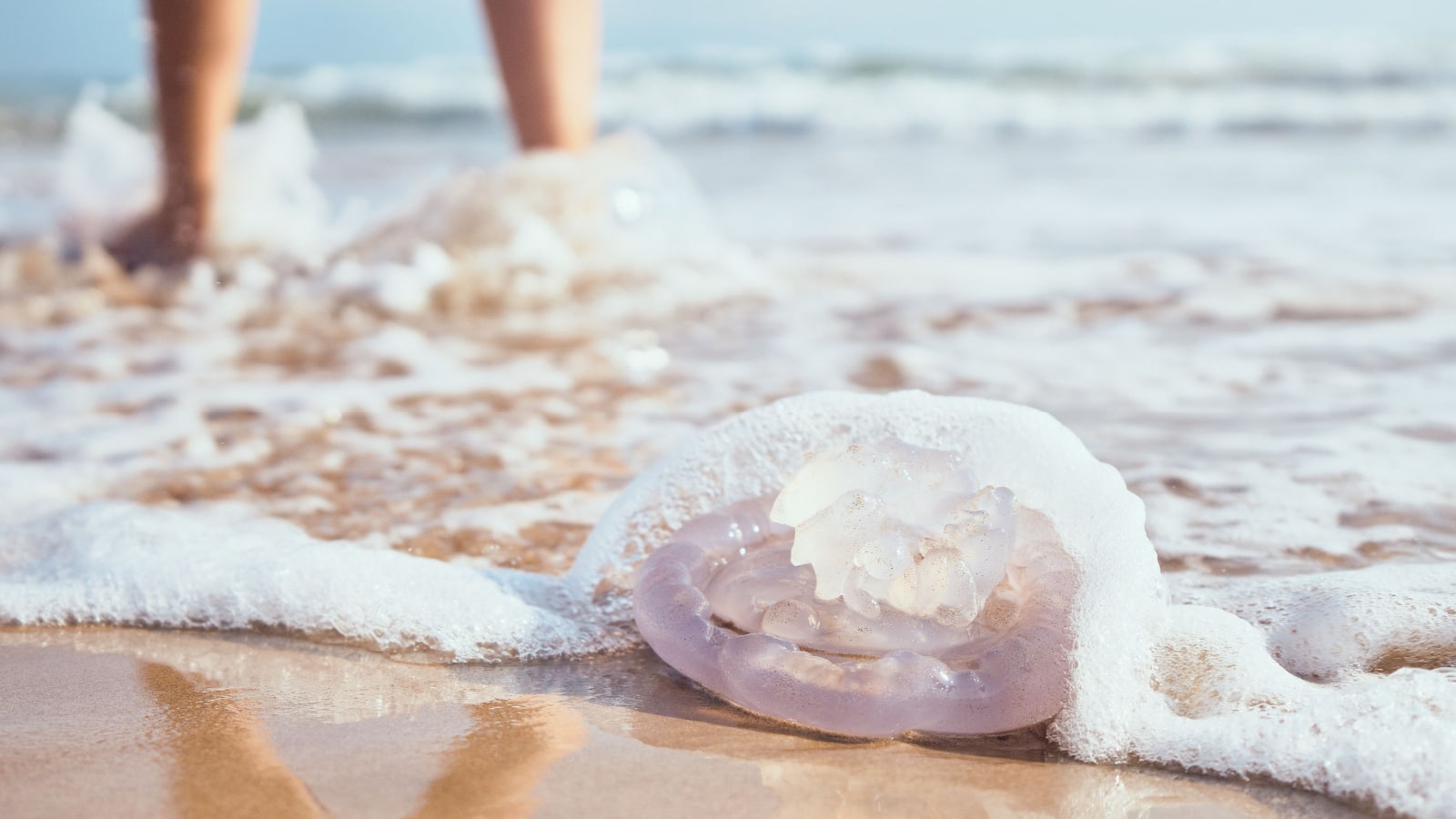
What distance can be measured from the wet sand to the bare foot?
8.41 ft

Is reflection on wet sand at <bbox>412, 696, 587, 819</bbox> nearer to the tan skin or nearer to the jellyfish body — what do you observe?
the jellyfish body

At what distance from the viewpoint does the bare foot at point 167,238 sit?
362 centimetres

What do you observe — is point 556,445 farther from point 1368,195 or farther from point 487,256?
point 1368,195

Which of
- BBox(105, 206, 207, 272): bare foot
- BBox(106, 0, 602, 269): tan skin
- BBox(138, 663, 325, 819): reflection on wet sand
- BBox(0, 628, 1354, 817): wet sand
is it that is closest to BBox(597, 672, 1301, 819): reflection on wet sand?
BBox(0, 628, 1354, 817): wet sand

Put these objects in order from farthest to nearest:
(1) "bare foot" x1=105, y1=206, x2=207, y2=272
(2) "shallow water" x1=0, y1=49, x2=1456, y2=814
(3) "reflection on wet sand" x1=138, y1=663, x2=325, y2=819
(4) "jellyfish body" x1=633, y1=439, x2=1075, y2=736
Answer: (1) "bare foot" x1=105, y1=206, x2=207, y2=272, (2) "shallow water" x1=0, y1=49, x2=1456, y2=814, (4) "jellyfish body" x1=633, y1=439, x2=1075, y2=736, (3) "reflection on wet sand" x1=138, y1=663, x2=325, y2=819

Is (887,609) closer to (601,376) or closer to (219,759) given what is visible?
(219,759)

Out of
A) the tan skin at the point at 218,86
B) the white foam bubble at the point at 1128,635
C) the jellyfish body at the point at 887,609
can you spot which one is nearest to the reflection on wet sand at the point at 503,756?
the jellyfish body at the point at 887,609

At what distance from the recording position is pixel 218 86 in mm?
3488

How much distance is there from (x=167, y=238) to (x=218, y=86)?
18.6 inches

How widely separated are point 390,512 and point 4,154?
8.53 metres

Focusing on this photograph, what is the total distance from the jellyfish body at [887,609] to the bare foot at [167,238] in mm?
2824

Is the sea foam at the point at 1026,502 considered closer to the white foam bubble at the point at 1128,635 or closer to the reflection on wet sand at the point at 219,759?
the white foam bubble at the point at 1128,635

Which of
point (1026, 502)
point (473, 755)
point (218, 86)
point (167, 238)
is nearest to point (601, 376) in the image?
point (1026, 502)

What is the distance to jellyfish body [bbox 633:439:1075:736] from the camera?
3.57 ft
